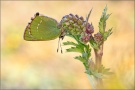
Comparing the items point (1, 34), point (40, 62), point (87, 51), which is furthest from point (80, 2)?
point (87, 51)

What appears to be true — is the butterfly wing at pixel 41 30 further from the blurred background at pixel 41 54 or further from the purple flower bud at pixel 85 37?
the blurred background at pixel 41 54

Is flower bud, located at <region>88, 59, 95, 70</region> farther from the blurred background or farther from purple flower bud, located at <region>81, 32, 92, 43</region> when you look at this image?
the blurred background

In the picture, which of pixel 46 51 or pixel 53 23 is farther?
pixel 46 51

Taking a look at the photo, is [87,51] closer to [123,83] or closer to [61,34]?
[61,34]

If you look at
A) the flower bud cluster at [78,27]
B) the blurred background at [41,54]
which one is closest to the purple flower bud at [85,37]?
the flower bud cluster at [78,27]

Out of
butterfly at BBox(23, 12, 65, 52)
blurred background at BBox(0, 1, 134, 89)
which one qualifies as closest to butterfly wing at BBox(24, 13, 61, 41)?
butterfly at BBox(23, 12, 65, 52)
